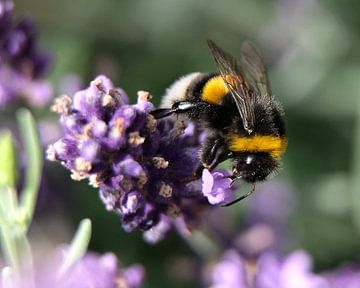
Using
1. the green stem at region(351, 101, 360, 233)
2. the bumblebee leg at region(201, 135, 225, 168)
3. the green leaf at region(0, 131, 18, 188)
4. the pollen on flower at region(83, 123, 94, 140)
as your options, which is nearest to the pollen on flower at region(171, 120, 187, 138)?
the bumblebee leg at region(201, 135, 225, 168)

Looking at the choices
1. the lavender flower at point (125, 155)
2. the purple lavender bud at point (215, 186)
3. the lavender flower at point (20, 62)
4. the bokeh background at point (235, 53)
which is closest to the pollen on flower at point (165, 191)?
the lavender flower at point (125, 155)

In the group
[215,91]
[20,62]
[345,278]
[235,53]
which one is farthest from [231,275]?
[235,53]

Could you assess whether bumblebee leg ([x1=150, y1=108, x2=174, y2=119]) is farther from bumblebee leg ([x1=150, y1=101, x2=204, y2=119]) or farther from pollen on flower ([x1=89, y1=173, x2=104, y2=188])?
pollen on flower ([x1=89, y1=173, x2=104, y2=188])

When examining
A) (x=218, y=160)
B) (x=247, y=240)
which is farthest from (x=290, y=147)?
(x=218, y=160)

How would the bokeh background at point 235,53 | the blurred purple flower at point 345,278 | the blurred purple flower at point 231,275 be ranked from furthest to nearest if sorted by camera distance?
the bokeh background at point 235,53 < the blurred purple flower at point 345,278 < the blurred purple flower at point 231,275

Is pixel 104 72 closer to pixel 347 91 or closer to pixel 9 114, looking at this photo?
pixel 9 114

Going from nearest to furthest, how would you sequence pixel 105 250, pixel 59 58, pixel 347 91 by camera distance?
1. pixel 105 250
2. pixel 347 91
3. pixel 59 58

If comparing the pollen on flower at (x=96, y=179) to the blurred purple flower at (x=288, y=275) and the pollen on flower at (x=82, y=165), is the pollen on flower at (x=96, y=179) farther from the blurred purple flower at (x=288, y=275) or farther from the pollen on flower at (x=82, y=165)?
the blurred purple flower at (x=288, y=275)
